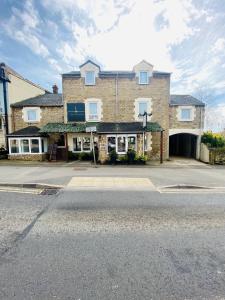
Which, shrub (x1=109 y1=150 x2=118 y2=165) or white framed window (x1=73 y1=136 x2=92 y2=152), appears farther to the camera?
white framed window (x1=73 y1=136 x2=92 y2=152)

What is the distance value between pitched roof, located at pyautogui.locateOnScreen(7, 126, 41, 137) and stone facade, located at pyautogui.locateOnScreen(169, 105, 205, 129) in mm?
12999

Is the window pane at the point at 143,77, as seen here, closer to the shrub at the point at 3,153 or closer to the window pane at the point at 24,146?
the window pane at the point at 24,146

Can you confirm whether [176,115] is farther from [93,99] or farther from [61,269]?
[61,269]

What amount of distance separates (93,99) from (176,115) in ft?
27.6

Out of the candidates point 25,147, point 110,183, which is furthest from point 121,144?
point 25,147

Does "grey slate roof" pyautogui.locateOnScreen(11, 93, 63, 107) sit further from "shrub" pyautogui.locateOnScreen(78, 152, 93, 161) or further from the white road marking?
the white road marking

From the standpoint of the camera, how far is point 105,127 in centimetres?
1752

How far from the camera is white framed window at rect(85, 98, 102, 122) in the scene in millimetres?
18625

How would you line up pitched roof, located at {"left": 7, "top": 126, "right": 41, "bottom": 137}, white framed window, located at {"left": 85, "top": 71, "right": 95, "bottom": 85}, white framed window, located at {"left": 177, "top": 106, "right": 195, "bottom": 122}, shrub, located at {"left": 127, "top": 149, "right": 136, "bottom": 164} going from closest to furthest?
shrub, located at {"left": 127, "top": 149, "right": 136, "bottom": 164} < pitched roof, located at {"left": 7, "top": 126, "right": 41, "bottom": 137} < white framed window, located at {"left": 85, "top": 71, "right": 95, "bottom": 85} < white framed window, located at {"left": 177, "top": 106, "right": 195, "bottom": 122}

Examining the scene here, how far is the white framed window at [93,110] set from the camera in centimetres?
1862

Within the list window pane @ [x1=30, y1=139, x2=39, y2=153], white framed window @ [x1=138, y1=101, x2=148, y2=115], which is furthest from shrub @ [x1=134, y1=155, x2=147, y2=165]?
window pane @ [x1=30, y1=139, x2=39, y2=153]

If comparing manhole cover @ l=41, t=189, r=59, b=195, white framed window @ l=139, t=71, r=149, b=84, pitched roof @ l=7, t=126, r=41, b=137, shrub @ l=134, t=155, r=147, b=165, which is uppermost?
white framed window @ l=139, t=71, r=149, b=84

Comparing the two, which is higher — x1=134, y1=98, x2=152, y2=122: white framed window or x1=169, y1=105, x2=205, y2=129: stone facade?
x1=134, y1=98, x2=152, y2=122: white framed window

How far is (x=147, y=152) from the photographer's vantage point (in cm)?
1870
